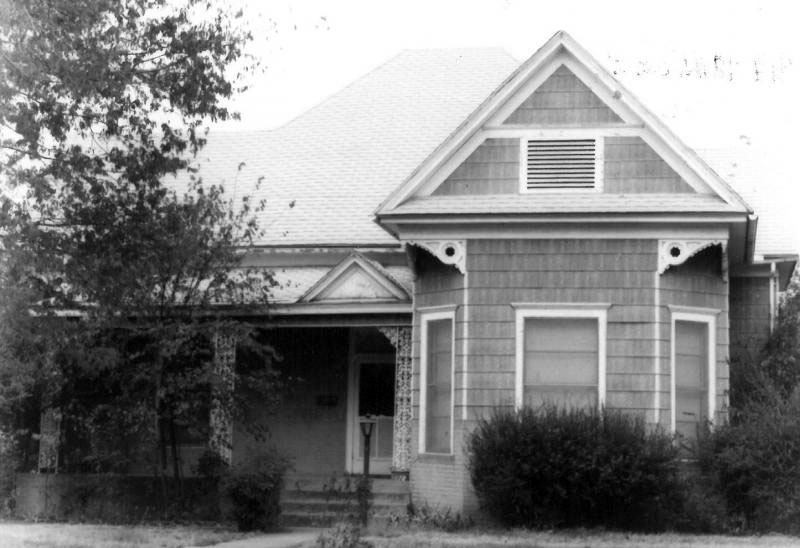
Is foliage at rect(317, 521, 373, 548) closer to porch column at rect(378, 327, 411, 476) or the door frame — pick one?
porch column at rect(378, 327, 411, 476)

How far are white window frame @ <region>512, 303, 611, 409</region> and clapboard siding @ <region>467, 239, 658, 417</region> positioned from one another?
0.07m

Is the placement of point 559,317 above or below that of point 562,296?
below

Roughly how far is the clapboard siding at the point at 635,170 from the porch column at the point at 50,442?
9.33m

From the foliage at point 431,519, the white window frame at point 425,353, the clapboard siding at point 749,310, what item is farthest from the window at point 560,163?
the foliage at point 431,519

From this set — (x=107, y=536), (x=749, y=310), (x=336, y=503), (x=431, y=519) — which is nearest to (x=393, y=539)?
(x=431, y=519)

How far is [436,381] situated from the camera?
59.0 feet

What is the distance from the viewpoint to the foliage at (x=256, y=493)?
1636 centimetres

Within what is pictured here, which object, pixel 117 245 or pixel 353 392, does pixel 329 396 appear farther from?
pixel 117 245

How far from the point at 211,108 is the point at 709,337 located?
8.21 m

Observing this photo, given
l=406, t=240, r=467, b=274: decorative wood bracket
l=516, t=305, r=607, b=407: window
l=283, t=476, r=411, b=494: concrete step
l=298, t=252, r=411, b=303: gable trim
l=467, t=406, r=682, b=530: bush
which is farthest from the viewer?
l=298, t=252, r=411, b=303: gable trim

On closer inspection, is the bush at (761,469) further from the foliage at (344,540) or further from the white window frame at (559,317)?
the foliage at (344,540)

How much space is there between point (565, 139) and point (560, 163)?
344mm

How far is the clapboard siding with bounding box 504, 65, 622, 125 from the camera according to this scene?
1762 centimetres

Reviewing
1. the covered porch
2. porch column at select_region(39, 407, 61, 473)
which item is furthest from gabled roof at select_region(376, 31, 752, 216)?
porch column at select_region(39, 407, 61, 473)
